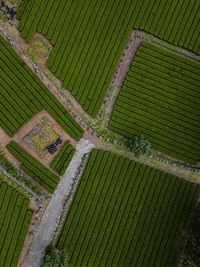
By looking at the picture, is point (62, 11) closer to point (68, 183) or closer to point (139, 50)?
point (139, 50)

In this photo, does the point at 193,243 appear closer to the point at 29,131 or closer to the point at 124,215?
the point at 124,215

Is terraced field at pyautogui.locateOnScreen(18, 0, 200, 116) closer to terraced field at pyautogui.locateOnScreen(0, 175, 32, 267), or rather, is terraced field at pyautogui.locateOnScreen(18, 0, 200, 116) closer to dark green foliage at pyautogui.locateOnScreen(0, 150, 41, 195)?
dark green foliage at pyautogui.locateOnScreen(0, 150, 41, 195)

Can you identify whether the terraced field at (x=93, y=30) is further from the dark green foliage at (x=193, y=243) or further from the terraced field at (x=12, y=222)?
the dark green foliage at (x=193, y=243)

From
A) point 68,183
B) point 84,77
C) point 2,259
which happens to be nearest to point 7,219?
point 2,259

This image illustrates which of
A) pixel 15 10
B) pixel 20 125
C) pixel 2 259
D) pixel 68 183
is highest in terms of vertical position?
pixel 15 10

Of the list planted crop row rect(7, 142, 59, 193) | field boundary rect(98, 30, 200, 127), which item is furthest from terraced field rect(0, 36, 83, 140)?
field boundary rect(98, 30, 200, 127)

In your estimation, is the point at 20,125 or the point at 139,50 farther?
the point at 139,50

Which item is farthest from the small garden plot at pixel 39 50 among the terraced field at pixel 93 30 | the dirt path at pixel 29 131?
the dirt path at pixel 29 131
